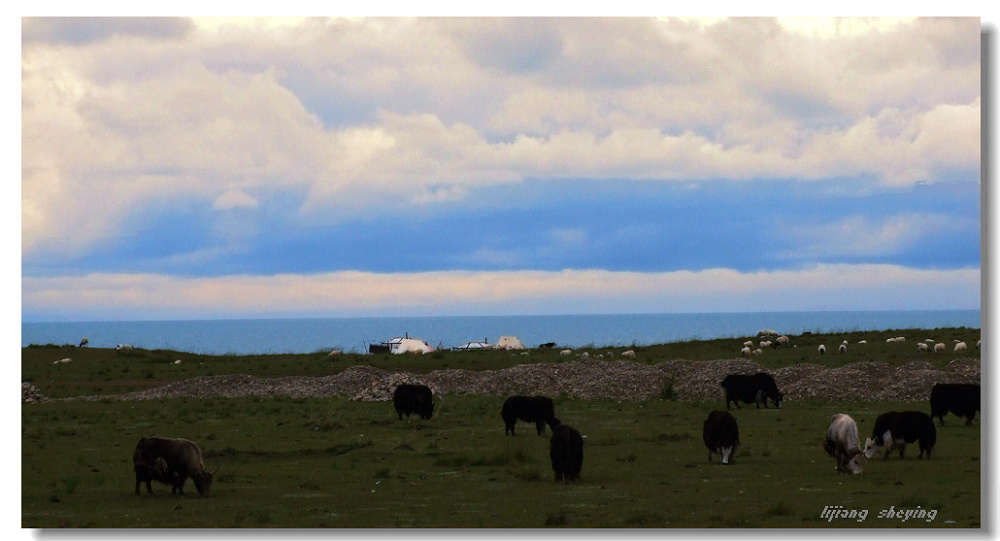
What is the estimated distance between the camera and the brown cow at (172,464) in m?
23.7

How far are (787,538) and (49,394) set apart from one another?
48.1 m

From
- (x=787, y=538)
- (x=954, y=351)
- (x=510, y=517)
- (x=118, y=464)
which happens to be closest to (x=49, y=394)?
(x=118, y=464)

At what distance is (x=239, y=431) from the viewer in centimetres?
3881

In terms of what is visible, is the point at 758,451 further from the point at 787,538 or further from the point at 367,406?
the point at 367,406

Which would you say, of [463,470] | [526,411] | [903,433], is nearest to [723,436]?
[903,433]

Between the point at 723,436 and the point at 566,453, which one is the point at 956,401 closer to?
the point at 723,436

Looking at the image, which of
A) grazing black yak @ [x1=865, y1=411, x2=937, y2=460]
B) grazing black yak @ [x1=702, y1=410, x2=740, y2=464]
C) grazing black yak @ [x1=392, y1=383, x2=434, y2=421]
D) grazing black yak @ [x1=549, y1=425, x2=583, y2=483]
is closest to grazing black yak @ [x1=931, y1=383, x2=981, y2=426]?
grazing black yak @ [x1=865, y1=411, x2=937, y2=460]

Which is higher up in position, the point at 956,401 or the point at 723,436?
the point at 956,401

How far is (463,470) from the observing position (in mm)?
28641

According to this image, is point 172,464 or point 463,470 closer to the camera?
point 172,464

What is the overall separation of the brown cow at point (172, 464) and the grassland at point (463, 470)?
0.42 meters

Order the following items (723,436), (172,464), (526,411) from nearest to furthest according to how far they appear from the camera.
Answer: (172,464)
(723,436)
(526,411)

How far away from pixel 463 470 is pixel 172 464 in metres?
8.20

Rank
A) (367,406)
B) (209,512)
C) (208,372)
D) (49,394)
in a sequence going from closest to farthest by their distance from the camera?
(209,512) < (367,406) < (49,394) < (208,372)
